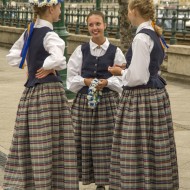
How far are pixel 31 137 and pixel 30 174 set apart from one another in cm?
39

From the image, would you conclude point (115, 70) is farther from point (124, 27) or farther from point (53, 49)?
point (124, 27)

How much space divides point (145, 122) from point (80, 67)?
3.91 feet

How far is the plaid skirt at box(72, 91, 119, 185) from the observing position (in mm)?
6660

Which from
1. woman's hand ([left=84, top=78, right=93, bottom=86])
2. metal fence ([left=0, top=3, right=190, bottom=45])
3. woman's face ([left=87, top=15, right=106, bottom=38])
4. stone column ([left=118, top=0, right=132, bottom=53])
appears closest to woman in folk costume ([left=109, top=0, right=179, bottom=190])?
woman's hand ([left=84, top=78, right=93, bottom=86])

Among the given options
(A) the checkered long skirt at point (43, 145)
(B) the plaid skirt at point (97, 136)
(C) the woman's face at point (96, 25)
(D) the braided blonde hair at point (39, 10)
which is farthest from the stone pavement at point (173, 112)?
(D) the braided blonde hair at point (39, 10)

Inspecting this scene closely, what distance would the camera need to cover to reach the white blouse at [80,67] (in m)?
6.60

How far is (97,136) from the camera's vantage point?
666 cm

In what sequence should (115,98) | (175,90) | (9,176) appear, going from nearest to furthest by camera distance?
(9,176)
(115,98)
(175,90)

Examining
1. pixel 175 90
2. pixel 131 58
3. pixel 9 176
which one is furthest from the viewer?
pixel 175 90

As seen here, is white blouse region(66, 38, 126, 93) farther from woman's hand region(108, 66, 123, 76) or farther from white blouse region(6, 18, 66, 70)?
white blouse region(6, 18, 66, 70)

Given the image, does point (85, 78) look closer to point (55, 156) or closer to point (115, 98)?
point (115, 98)

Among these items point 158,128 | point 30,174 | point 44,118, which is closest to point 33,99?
point 44,118

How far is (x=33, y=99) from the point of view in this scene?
610 centimetres

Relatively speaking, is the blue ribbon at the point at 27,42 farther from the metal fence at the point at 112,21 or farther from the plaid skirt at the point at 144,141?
the metal fence at the point at 112,21
